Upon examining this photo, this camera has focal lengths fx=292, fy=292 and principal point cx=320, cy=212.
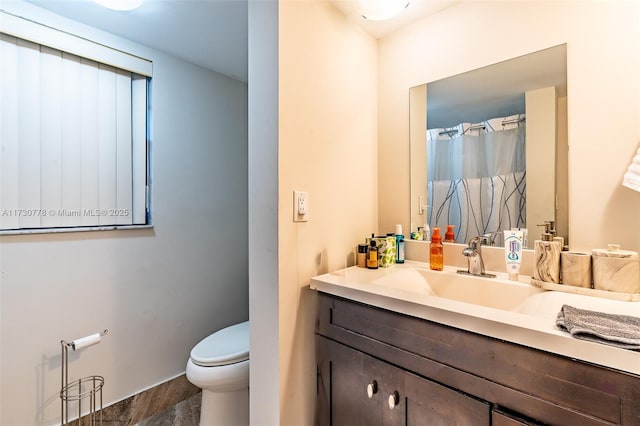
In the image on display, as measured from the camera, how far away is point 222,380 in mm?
1393

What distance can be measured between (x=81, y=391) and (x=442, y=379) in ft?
6.11

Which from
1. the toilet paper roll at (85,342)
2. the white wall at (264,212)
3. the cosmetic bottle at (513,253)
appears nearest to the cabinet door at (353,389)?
the white wall at (264,212)

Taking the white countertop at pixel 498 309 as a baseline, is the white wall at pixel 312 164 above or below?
above

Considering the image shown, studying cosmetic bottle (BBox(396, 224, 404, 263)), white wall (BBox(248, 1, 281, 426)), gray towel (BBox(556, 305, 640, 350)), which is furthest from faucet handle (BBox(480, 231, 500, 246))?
white wall (BBox(248, 1, 281, 426))

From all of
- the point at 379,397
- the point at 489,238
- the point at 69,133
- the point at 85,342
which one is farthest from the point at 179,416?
the point at 489,238

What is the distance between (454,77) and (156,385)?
8.15ft

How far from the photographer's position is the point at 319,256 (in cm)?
126

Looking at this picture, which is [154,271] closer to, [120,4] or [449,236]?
[120,4]

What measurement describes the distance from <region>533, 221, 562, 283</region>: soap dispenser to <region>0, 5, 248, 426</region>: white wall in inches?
77.3

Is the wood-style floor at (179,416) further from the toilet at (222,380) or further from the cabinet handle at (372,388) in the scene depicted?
the cabinet handle at (372,388)

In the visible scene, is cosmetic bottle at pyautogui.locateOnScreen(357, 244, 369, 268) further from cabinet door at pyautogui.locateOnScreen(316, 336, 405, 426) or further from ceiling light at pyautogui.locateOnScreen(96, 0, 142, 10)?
ceiling light at pyautogui.locateOnScreen(96, 0, 142, 10)

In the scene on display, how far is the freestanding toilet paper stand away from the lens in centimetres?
148

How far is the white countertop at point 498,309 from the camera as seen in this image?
61 centimetres

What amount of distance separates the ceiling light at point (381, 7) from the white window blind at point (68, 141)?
1.43 m
